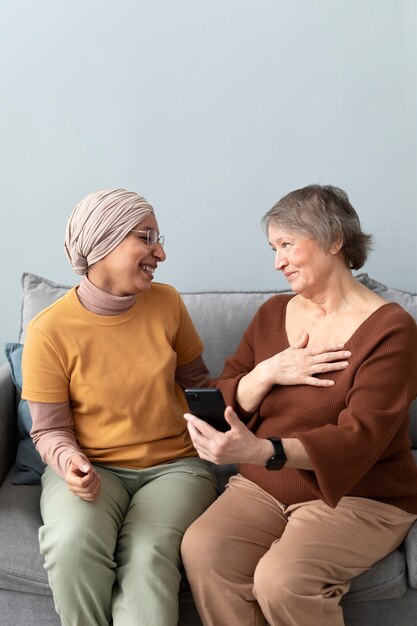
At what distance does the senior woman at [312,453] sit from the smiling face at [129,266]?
307 mm

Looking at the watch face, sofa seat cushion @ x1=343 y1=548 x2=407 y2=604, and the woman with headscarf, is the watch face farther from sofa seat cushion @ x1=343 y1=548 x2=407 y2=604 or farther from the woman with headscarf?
sofa seat cushion @ x1=343 y1=548 x2=407 y2=604

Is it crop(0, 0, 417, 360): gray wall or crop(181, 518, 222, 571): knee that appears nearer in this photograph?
crop(181, 518, 222, 571): knee

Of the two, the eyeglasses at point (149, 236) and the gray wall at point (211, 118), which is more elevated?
the gray wall at point (211, 118)

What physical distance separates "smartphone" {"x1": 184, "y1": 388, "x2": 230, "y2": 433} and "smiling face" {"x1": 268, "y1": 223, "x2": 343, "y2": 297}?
39cm

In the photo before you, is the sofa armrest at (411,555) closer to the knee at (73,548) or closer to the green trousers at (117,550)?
the green trousers at (117,550)

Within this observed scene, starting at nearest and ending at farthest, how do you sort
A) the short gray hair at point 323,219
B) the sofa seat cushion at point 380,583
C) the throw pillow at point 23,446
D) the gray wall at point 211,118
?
1. the sofa seat cushion at point 380,583
2. the short gray hair at point 323,219
3. the throw pillow at point 23,446
4. the gray wall at point 211,118

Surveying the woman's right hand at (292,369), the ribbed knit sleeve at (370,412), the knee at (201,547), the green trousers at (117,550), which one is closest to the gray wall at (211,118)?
the woman's right hand at (292,369)

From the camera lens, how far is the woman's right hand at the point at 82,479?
1.94m

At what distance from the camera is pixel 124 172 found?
108 inches

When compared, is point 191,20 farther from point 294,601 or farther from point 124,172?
point 294,601

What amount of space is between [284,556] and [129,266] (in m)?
0.80

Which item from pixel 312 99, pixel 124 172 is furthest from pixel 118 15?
pixel 312 99

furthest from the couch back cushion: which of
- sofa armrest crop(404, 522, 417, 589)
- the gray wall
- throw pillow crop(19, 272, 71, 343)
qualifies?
sofa armrest crop(404, 522, 417, 589)

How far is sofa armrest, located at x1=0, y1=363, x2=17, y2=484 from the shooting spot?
2.35 meters
